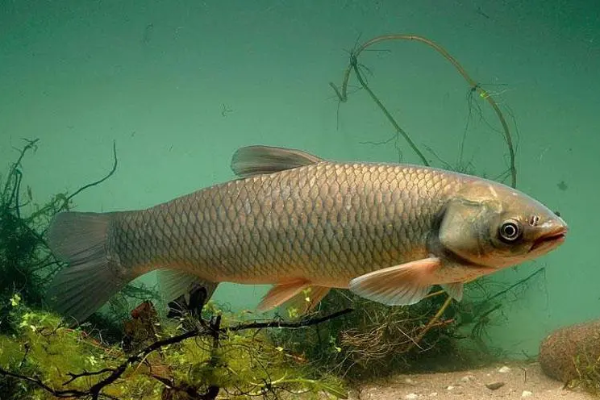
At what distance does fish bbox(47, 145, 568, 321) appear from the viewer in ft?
10.6

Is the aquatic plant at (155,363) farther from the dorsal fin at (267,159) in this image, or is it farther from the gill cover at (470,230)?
the gill cover at (470,230)

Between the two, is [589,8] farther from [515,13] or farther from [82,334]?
[82,334]

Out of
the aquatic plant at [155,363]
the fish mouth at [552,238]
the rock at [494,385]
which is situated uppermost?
the fish mouth at [552,238]

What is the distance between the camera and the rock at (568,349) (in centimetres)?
575

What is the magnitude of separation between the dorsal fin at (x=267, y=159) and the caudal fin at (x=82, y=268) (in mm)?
1177

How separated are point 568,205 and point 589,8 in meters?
2.98

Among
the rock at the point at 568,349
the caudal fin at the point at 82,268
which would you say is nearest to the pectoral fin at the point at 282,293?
the caudal fin at the point at 82,268

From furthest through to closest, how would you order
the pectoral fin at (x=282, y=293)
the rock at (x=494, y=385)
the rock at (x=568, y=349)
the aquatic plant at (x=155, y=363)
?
the rock at (x=568, y=349) < the rock at (x=494, y=385) < the pectoral fin at (x=282, y=293) < the aquatic plant at (x=155, y=363)

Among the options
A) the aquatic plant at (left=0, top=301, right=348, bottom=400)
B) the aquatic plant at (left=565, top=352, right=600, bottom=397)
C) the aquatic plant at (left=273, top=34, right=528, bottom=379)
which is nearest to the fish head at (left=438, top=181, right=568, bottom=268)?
the aquatic plant at (left=0, top=301, right=348, bottom=400)

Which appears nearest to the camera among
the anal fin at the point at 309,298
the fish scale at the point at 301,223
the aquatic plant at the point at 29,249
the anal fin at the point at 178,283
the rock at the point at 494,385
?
the fish scale at the point at 301,223

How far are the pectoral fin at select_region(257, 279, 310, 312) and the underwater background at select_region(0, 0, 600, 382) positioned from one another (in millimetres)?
4325

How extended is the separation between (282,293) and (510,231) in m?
1.44

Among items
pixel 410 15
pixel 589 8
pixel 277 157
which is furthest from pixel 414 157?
pixel 277 157

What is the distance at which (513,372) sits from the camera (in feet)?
21.3
